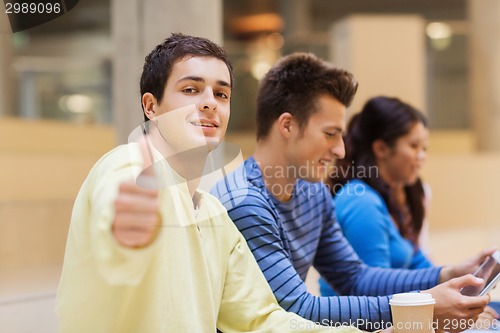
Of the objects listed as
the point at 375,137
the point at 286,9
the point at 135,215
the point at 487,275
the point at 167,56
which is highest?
the point at 286,9

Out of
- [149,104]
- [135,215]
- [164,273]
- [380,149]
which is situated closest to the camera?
[135,215]

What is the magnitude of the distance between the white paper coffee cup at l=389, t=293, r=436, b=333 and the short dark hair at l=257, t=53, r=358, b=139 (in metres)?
0.68

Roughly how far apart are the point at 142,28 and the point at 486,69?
653 cm

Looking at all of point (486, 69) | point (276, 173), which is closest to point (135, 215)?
point (276, 173)

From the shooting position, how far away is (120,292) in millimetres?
1285

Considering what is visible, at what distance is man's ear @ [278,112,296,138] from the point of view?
80.2 inches

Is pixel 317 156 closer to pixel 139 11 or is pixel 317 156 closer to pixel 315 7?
pixel 139 11

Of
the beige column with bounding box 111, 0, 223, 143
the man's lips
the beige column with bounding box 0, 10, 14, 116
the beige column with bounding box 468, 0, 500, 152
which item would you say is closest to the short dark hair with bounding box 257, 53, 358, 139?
the man's lips

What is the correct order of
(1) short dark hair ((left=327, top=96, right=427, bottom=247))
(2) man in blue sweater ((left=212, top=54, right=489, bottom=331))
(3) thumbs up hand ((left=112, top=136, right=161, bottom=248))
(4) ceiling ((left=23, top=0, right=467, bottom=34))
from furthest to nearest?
(4) ceiling ((left=23, top=0, right=467, bottom=34)) → (1) short dark hair ((left=327, top=96, right=427, bottom=247)) → (2) man in blue sweater ((left=212, top=54, right=489, bottom=331)) → (3) thumbs up hand ((left=112, top=136, right=161, bottom=248))

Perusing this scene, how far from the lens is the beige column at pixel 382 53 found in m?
6.77

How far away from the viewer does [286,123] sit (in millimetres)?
2045

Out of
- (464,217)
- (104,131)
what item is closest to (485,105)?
(464,217)

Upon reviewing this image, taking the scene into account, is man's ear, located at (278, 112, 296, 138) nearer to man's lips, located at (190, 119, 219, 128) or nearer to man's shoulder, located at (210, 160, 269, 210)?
man's shoulder, located at (210, 160, 269, 210)

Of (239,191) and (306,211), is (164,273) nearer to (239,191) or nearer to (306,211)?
(239,191)
